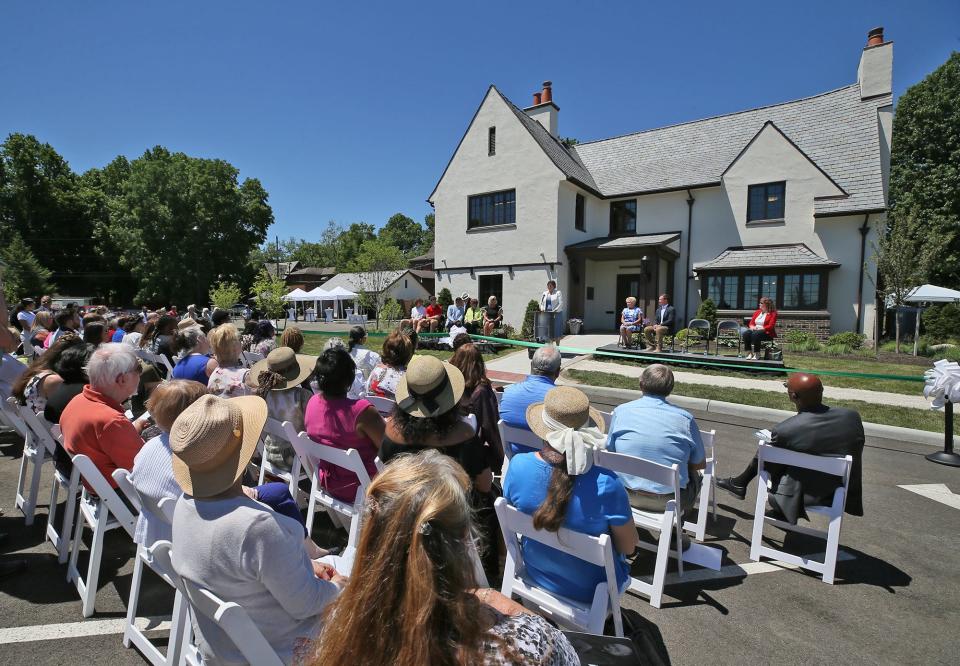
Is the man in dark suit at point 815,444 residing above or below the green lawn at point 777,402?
above

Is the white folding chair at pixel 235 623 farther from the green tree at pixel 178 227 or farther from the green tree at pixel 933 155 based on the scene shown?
the green tree at pixel 178 227

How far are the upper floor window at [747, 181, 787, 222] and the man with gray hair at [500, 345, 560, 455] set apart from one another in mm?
19303

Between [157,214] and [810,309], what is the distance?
44.6m

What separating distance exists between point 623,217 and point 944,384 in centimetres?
1842

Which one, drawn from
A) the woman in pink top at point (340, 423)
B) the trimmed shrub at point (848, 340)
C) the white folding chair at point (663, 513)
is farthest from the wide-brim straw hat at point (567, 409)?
the trimmed shrub at point (848, 340)

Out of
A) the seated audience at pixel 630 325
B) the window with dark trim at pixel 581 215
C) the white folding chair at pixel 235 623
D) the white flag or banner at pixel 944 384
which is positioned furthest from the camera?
the window with dark trim at pixel 581 215

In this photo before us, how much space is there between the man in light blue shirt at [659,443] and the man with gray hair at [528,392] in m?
0.70

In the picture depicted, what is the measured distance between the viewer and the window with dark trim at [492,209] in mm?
22234

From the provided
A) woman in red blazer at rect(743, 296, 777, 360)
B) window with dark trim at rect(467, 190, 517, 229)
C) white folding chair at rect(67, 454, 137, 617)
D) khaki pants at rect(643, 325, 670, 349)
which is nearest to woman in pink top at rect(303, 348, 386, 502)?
white folding chair at rect(67, 454, 137, 617)

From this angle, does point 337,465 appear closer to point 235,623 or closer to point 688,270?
point 235,623

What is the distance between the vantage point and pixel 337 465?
358cm

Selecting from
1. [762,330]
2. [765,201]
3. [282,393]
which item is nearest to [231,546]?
[282,393]

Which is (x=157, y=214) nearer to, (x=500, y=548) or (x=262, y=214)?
(x=262, y=214)

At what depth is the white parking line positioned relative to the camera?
287cm
